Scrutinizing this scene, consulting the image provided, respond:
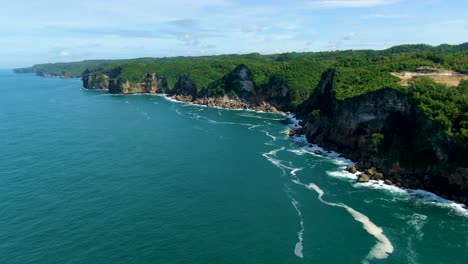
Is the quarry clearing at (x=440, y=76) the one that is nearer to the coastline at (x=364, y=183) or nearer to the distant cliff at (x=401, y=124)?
the distant cliff at (x=401, y=124)

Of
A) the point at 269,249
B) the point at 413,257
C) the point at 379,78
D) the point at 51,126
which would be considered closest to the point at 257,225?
the point at 269,249

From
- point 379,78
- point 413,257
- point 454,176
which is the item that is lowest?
point 413,257

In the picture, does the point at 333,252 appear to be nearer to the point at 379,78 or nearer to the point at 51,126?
the point at 379,78

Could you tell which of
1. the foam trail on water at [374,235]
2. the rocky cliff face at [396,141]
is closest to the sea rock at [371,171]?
the rocky cliff face at [396,141]

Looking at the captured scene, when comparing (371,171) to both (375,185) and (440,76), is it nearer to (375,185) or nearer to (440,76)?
(375,185)

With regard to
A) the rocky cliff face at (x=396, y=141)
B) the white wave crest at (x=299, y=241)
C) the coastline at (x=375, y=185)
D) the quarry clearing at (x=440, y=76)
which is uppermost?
the quarry clearing at (x=440, y=76)

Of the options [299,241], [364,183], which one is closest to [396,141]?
[364,183]
